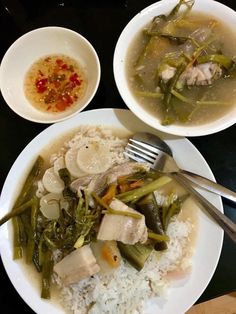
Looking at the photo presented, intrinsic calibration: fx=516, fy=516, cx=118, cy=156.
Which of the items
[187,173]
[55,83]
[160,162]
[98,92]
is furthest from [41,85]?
[187,173]

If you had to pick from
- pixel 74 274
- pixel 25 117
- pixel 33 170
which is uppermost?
pixel 25 117

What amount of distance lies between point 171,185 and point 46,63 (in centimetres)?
83

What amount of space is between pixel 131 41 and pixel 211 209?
80 cm

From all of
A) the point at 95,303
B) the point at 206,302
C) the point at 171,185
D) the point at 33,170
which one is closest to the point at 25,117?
the point at 33,170

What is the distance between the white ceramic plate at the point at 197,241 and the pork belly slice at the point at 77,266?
18 centimetres

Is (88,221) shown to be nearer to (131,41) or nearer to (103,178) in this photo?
(103,178)

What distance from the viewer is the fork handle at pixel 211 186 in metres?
2.13

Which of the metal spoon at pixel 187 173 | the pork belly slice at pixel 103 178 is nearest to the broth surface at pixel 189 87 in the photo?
the metal spoon at pixel 187 173

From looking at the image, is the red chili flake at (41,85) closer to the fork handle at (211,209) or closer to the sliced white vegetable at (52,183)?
the sliced white vegetable at (52,183)

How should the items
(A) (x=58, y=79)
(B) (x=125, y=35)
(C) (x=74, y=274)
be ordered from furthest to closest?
(A) (x=58, y=79), (B) (x=125, y=35), (C) (x=74, y=274)

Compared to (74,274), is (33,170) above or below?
above

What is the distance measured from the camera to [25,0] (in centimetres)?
256

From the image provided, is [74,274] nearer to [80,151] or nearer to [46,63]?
[80,151]

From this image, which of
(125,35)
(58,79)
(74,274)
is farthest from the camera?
(58,79)
